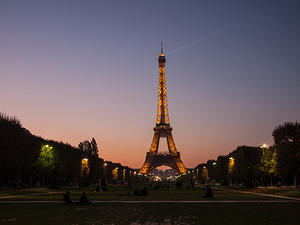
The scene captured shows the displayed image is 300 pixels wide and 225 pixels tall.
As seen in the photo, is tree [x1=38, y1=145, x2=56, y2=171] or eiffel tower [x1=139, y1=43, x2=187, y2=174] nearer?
tree [x1=38, y1=145, x2=56, y2=171]

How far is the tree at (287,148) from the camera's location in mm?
53219

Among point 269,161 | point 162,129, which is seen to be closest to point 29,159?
point 269,161

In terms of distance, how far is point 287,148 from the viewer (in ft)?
181

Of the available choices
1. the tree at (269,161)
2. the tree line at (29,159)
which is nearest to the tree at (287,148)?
the tree at (269,161)

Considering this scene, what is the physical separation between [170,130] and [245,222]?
117990 millimetres

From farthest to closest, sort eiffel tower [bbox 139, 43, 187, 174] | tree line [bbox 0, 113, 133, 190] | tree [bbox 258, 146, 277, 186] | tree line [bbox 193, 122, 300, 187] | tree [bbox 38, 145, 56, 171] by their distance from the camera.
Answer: eiffel tower [bbox 139, 43, 187, 174] → tree [bbox 38, 145, 56, 171] → tree [bbox 258, 146, 277, 186] → tree line [bbox 193, 122, 300, 187] → tree line [bbox 0, 113, 133, 190]

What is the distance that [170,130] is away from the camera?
13412cm

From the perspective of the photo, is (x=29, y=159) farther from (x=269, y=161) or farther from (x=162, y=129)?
(x=162, y=129)

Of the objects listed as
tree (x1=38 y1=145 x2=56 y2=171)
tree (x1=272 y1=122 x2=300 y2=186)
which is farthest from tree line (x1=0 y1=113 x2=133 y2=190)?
tree (x1=272 y1=122 x2=300 y2=186)

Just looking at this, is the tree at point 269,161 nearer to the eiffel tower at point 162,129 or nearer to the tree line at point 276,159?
the tree line at point 276,159

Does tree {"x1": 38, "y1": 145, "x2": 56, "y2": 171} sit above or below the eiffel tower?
below

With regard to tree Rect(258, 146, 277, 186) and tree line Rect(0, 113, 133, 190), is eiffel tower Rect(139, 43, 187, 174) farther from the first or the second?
tree Rect(258, 146, 277, 186)

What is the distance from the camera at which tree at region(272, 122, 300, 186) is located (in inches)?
2095

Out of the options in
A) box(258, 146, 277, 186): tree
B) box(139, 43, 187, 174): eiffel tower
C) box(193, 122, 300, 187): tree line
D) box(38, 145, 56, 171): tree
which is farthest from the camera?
box(139, 43, 187, 174): eiffel tower
